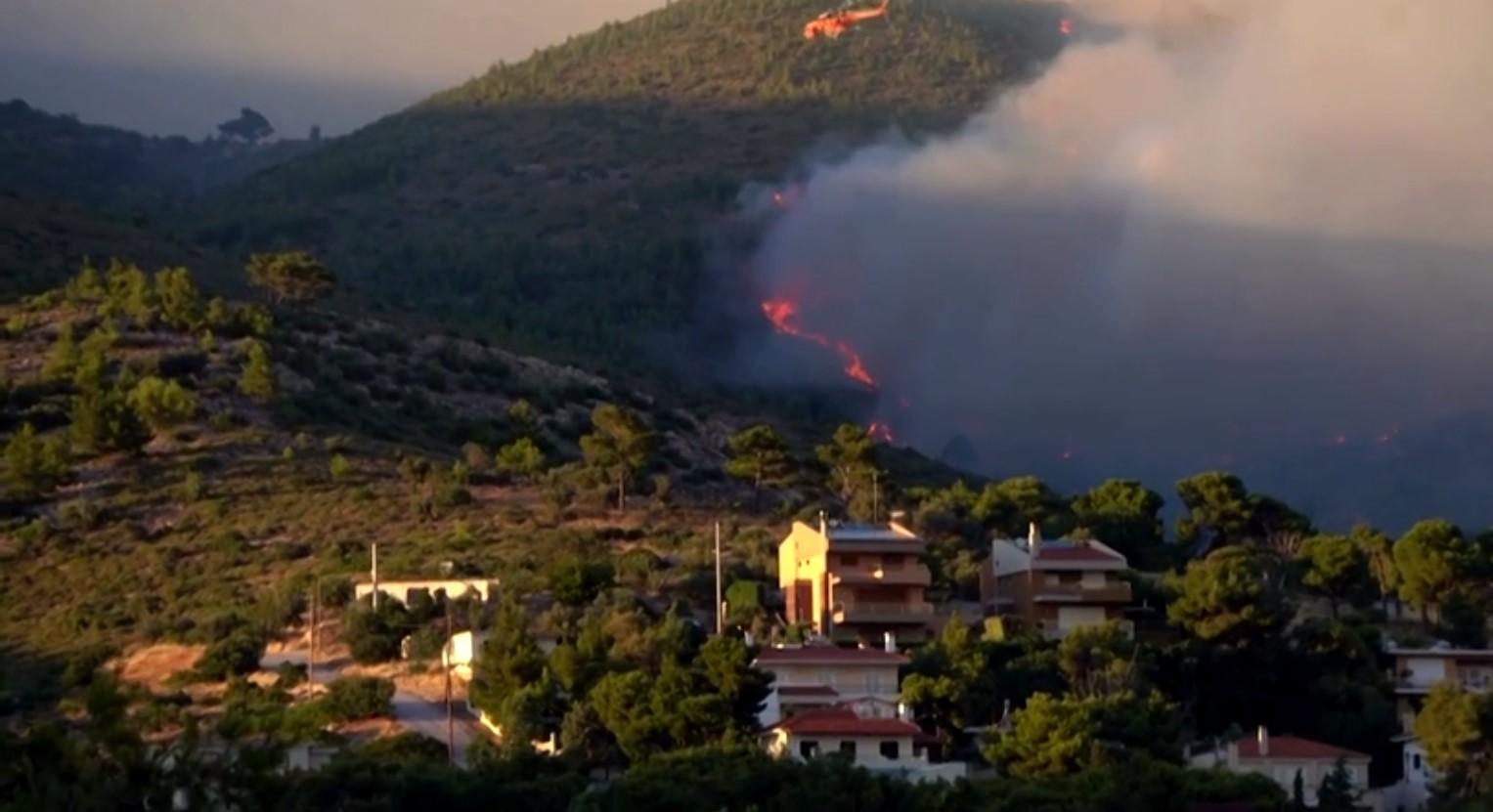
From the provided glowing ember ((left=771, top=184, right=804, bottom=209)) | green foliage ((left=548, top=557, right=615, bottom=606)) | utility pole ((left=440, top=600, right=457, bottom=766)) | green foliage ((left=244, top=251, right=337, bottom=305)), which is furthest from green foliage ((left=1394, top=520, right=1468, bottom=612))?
glowing ember ((left=771, top=184, right=804, bottom=209))

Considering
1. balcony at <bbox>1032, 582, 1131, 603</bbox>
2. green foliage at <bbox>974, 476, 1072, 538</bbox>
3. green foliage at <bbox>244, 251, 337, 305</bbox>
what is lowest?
balcony at <bbox>1032, 582, 1131, 603</bbox>

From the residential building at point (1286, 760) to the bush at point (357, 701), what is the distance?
50.7ft

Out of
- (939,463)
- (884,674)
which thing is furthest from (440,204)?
(884,674)

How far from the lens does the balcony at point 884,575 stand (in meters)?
72.3

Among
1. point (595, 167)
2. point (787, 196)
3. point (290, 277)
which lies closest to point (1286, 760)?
point (290, 277)

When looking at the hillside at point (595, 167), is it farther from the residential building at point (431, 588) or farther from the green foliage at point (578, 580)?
the green foliage at point (578, 580)

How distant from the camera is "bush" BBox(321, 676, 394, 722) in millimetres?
62469

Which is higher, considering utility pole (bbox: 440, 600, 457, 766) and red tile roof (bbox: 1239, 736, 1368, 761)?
utility pole (bbox: 440, 600, 457, 766)

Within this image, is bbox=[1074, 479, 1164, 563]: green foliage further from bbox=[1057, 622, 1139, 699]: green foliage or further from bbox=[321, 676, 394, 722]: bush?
bbox=[321, 676, 394, 722]: bush

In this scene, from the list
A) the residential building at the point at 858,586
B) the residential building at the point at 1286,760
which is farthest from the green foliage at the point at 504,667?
the residential building at the point at 1286,760

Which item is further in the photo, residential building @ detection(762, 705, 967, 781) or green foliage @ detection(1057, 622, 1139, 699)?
green foliage @ detection(1057, 622, 1139, 699)

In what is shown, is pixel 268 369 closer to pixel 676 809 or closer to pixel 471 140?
pixel 676 809

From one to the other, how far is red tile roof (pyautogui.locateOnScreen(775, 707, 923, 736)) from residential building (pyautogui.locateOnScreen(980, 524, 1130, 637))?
1201cm

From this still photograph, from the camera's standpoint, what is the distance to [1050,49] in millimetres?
196750
